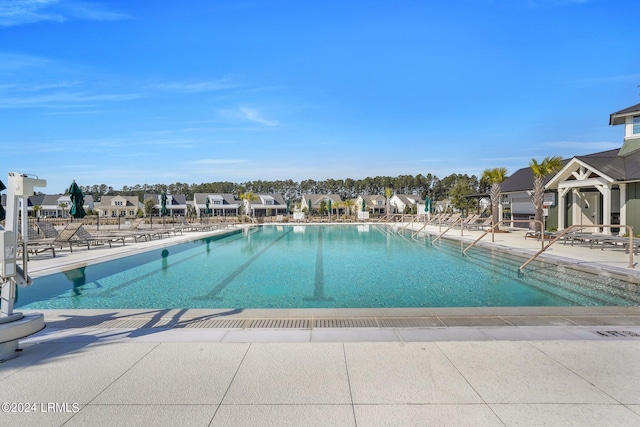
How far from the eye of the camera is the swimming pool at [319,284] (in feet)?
22.4

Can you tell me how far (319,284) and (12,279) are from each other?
5.66 m

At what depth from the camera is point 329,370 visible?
135 inches

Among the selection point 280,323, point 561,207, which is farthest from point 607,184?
point 280,323

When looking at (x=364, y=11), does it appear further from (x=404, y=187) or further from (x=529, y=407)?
(x=404, y=187)

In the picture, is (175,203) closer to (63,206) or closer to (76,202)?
(63,206)

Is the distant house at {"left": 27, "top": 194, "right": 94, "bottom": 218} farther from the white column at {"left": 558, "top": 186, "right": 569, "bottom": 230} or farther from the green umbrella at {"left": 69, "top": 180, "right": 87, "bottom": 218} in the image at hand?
the white column at {"left": 558, "top": 186, "right": 569, "bottom": 230}

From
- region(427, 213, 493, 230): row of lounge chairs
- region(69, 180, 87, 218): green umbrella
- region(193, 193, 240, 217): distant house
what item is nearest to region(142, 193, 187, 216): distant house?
region(193, 193, 240, 217): distant house

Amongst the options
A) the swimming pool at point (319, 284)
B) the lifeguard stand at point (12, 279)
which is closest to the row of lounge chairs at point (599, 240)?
the swimming pool at point (319, 284)

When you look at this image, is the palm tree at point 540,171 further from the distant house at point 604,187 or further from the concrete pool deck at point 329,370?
Answer: the concrete pool deck at point 329,370

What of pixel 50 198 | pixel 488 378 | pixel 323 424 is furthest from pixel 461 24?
pixel 50 198

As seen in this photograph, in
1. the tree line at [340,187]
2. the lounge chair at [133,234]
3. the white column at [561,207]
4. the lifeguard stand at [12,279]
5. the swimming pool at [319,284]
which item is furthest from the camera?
the tree line at [340,187]

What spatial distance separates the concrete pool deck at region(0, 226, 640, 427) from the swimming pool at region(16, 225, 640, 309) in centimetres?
152

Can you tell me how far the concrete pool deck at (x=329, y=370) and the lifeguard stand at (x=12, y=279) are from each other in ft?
0.78

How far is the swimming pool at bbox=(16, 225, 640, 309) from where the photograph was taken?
6.81 metres
